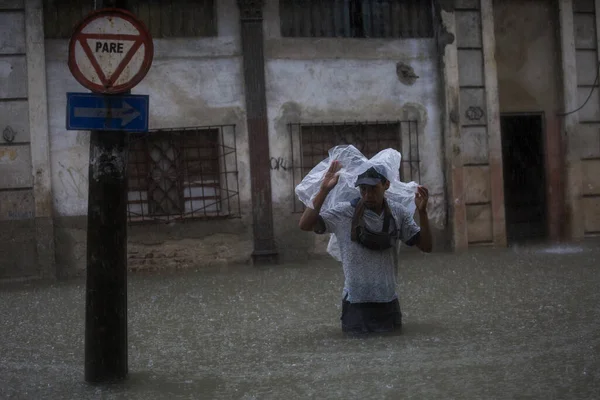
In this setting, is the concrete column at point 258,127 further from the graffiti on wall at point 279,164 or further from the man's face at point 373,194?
the man's face at point 373,194

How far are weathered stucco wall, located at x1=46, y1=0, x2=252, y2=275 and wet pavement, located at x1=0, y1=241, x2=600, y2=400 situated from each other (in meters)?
0.83

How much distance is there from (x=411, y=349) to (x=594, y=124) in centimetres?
972

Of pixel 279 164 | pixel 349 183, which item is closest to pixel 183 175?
pixel 279 164

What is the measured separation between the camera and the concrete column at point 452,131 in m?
14.3

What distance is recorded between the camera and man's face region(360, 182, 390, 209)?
7188 millimetres

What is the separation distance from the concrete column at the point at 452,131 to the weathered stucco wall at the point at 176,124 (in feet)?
10.2

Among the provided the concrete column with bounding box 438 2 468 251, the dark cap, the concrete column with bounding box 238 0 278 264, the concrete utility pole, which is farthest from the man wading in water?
the concrete column with bounding box 438 2 468 251

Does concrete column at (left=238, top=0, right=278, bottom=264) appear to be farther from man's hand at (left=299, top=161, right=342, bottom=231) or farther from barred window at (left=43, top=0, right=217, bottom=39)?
man's hand at (left=299, top=161, right=342, bottom=231)

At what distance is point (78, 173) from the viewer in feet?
42.7

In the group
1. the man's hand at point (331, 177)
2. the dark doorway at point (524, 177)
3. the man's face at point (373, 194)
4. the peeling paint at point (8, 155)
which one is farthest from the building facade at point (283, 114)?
the man's face at point (373, 194)

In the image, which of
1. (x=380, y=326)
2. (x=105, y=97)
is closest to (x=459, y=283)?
(x=380, y=326)

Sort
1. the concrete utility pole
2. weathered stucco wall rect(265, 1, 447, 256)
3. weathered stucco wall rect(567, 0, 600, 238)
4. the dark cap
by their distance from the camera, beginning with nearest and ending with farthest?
1. the concrete utility pole
2. the dark cap
3. weathered stucco wall rect(265, 1, 447, 256)
4. weathered stucco wall rect(567, 0, 600, 238)

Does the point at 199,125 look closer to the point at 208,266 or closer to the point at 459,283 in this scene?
the point at 208,266

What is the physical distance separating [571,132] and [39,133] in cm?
829
